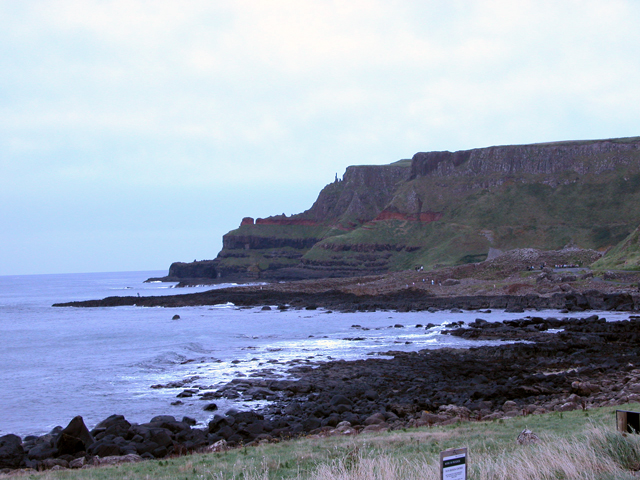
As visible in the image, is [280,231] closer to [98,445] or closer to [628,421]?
[98,445]

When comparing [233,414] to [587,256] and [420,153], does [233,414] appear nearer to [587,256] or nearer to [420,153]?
[587,256]

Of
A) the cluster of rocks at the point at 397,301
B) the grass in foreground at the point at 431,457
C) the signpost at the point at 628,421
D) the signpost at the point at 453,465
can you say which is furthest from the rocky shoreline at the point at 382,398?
the cluster of rocks at the point at 397,301

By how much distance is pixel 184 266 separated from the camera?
541 feet

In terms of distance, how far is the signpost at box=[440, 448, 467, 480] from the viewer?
4762mm

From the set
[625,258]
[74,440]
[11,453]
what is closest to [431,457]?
[74,440]

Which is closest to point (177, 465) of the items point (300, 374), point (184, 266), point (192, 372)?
point (300, 374)

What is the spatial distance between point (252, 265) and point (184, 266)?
26.8 metres

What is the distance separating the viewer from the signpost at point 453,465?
476cm

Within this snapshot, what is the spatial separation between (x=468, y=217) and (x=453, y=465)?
122868 millimetres

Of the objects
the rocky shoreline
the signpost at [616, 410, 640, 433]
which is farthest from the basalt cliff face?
the signpost at [616, 410, 640, 433]

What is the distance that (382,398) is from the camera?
1830 centimetres

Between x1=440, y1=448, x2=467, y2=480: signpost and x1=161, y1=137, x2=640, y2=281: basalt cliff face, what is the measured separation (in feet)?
332

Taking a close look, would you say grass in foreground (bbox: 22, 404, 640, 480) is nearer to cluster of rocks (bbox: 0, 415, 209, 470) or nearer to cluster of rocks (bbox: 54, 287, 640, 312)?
cluster of rocks (bbox: 0, 415, 209, 470)

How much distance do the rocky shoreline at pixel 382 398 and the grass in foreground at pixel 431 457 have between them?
2.03 m
